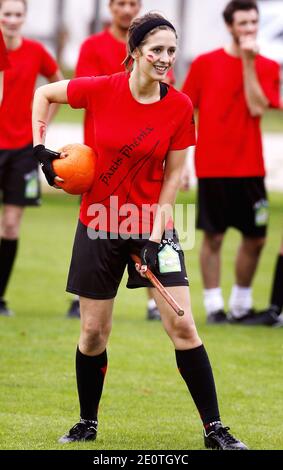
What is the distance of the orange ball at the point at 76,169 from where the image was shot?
5.97 m

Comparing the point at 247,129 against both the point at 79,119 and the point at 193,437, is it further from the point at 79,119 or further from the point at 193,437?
the point at 79,119

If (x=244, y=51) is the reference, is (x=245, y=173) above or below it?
below

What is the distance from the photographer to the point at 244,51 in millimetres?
9672

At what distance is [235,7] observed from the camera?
975cm

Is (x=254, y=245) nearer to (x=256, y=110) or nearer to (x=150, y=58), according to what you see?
(x=256, y=110)

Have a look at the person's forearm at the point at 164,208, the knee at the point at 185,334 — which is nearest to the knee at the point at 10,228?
the person's forearm at the point at 164,208

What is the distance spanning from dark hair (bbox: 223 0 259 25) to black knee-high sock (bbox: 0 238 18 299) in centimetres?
247

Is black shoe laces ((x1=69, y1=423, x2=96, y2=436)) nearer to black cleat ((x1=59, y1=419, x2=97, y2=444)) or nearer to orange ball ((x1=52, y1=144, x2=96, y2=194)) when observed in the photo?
black cleat ((x1=59, y1=419, x2=97, y2=444))

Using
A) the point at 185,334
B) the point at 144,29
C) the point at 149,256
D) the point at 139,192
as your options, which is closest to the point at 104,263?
the point at 149,256

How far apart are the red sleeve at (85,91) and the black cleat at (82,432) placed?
1.56 m

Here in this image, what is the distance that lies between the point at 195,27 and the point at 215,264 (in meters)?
28.1

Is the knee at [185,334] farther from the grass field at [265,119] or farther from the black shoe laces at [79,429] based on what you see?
the grass field at [265,119]
